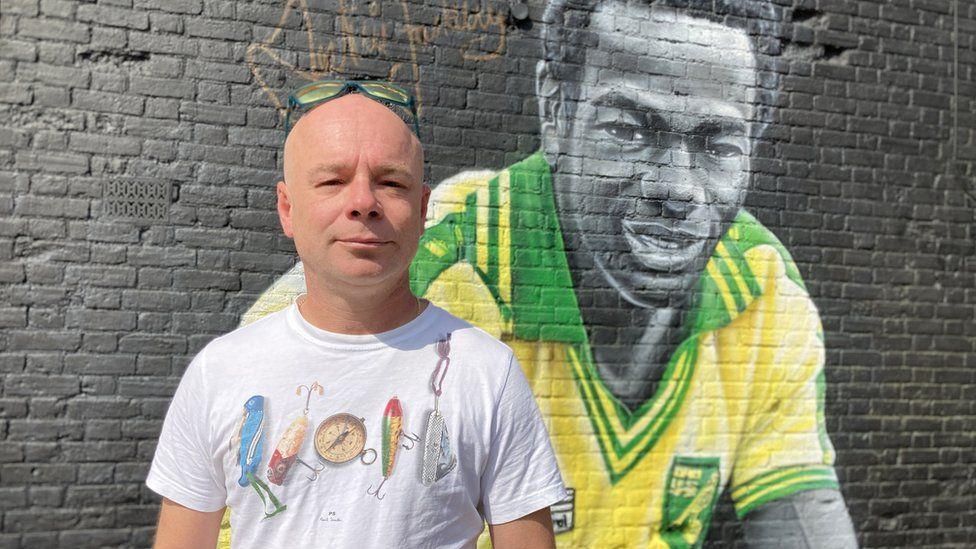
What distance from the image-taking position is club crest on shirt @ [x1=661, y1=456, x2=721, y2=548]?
4484 millimetres

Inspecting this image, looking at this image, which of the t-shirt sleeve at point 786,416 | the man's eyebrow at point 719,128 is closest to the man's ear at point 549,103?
the man's eyebrow at point 719,128

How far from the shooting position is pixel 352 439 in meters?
1.45

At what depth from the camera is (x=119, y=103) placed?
3.82 meters

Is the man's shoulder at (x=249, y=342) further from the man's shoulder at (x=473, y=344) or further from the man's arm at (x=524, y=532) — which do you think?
the man's arm at (x=524, y=532)

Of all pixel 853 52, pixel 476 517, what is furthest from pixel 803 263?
pixel 476 517

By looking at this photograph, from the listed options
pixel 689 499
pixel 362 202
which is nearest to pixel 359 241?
pixel 362 202

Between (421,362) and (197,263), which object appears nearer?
(421,362)

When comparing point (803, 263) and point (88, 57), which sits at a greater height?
point (88, 57)

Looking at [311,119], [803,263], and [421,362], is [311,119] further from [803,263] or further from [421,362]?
[803,263]

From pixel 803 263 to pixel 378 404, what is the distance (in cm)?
384

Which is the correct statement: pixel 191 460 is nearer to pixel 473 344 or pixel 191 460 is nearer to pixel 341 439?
pixel 341 439
